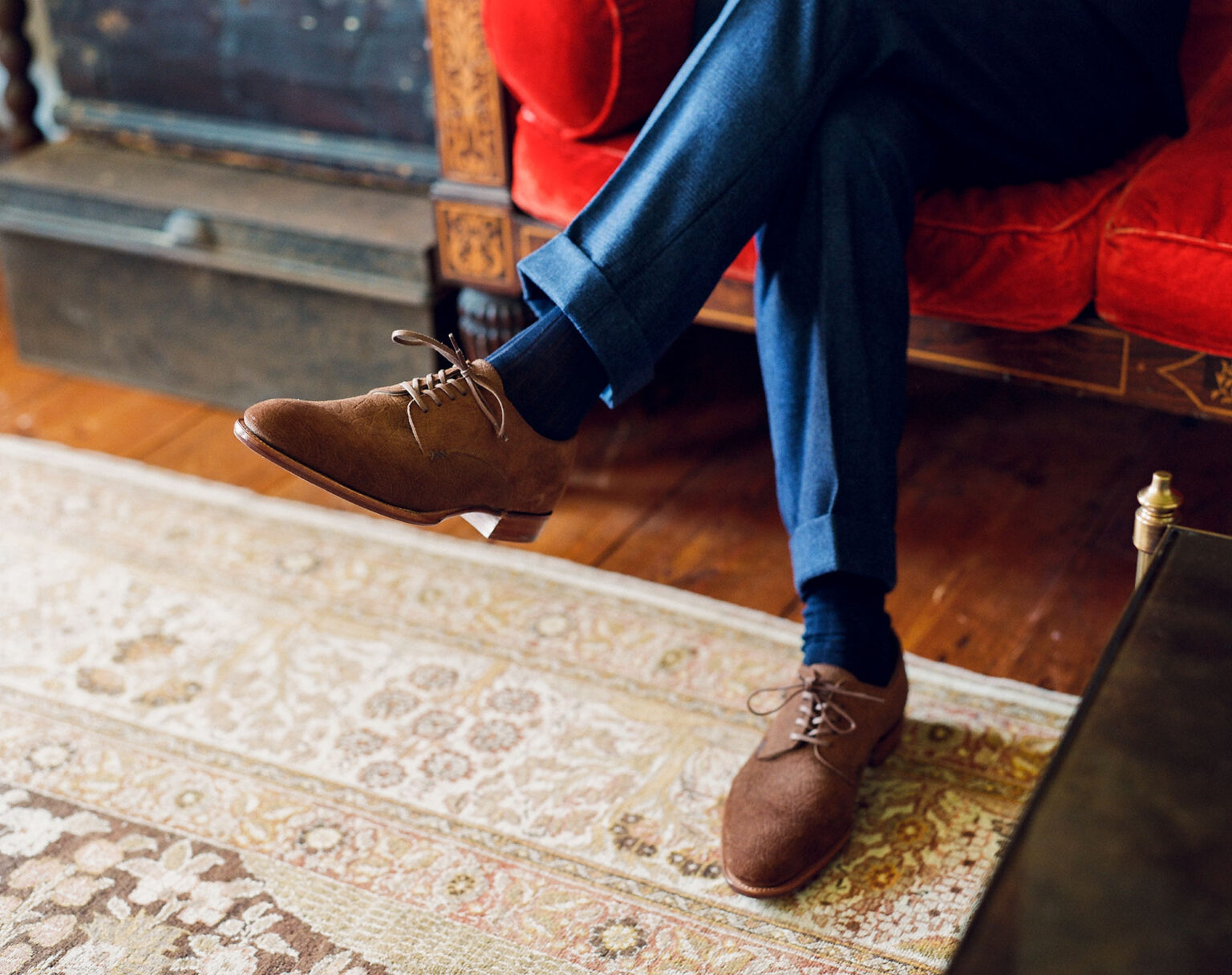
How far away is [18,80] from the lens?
1938 mm

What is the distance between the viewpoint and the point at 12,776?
3.77 ft

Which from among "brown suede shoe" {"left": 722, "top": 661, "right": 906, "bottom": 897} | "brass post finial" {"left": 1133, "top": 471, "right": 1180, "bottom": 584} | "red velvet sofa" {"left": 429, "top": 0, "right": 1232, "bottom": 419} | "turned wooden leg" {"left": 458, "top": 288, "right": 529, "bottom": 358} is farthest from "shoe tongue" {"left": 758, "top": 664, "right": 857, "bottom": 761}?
"turned wooden leg" {"left": 458, "top": 288, "right": 529, "bottom": 358}

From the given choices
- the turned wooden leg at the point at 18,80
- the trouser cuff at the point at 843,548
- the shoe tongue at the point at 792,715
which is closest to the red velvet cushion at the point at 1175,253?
the trouser cuff at the point at 843,548

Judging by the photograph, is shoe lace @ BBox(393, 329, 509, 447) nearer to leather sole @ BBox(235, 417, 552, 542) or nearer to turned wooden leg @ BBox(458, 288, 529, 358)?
leather sole @ BBox(235, 417, 552, 542)

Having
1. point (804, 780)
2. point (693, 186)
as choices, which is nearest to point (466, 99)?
point (693, 186)

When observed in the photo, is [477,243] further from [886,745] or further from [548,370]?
[886,745]

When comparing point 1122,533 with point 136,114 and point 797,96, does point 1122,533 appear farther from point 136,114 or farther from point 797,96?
point 136,114

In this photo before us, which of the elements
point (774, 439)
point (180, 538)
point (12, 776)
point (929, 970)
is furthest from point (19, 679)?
point (929, 970)

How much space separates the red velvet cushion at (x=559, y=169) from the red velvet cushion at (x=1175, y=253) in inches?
13.5

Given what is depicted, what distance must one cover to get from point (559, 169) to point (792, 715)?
0.63m

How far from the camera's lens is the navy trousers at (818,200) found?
3.35ft

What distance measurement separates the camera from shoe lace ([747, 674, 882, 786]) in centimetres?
105

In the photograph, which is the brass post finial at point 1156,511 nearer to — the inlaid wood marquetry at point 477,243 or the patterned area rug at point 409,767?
the patterned area rug at point 409,767

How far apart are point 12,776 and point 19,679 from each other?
0.51ft
